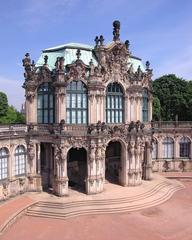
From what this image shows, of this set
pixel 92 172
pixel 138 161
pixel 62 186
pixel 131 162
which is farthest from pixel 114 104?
pixel 62 186

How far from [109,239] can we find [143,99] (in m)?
21.8

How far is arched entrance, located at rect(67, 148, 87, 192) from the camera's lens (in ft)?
133

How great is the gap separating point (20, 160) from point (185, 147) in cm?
2824

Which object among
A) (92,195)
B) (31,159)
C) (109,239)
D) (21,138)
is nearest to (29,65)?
(21,138)

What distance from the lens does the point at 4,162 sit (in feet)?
110

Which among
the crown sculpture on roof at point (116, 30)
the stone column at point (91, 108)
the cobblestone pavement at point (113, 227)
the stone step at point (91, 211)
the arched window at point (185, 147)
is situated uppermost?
the crown sculpture on roof at point (116, 30)

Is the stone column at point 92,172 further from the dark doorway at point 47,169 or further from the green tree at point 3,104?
the green tree at point 3,104

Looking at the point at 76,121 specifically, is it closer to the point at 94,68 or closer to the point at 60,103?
the point at 60,103

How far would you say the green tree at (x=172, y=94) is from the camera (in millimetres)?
66250

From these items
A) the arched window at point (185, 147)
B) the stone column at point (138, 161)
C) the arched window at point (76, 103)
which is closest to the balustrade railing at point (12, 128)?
the arched window at point (76, 103)

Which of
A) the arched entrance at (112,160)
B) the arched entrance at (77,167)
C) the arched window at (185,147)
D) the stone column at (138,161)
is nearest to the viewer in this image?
the stone column at (138,161)

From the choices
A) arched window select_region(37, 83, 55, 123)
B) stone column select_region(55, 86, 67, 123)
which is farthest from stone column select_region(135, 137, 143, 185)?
arched window select_region(37, 83, 55, 123)

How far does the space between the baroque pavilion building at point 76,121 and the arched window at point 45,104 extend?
0.39ft

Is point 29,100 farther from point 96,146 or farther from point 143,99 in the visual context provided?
point 143,99
